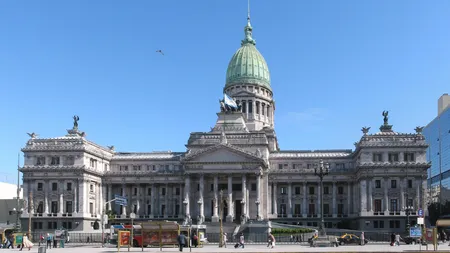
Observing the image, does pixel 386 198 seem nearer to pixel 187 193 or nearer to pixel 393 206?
pixel 393 206

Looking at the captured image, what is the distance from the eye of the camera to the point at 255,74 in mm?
167250

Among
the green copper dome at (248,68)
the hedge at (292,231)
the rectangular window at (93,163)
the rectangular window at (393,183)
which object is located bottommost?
the hedge at (292,231)

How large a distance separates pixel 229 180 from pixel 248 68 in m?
45.0

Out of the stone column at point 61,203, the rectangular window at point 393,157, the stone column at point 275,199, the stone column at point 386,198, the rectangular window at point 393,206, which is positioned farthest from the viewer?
the stone column at point 275,199

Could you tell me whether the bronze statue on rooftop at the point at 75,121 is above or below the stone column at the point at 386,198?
above

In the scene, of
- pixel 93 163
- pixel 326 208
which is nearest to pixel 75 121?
pixel 93 163

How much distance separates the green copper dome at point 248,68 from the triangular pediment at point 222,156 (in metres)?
37.7

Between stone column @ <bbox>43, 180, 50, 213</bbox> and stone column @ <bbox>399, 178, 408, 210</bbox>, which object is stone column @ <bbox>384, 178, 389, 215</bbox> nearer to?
stone column @ <bbox>399, 178, 408, 210</bbox>

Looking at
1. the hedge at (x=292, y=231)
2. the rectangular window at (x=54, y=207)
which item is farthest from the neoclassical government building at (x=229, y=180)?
the hedge at (x=292, y=231)

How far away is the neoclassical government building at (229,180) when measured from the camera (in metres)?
130

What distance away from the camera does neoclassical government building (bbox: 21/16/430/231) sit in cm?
12962

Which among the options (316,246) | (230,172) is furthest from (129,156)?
(316,246)

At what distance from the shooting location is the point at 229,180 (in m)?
132

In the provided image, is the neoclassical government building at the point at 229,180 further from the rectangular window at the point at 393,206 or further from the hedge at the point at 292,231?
the hedge at the point at 292,231
